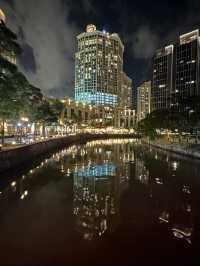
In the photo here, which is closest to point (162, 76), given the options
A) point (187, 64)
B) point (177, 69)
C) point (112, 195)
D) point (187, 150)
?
point (177, 69)

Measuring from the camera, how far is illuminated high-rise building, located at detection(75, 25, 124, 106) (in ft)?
591

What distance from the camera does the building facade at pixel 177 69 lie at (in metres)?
136

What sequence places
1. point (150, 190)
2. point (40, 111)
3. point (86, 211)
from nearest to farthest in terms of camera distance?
point (86, 211) → point (150, 190) → point (40, 111)

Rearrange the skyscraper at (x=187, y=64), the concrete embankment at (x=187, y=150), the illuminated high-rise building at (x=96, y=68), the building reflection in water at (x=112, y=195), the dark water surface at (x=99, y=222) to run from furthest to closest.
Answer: the illuminated high-rise building at (x=96, y=68)
the skyscraper at (x=187, y=64)
the concrete embankment at (x=187, y=150)
the building reflection in water at (x=112, y=195)
the dark water surface at (x=99, y=222)

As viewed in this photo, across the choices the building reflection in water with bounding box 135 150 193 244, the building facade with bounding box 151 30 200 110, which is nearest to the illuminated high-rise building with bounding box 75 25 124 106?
the building facade with bounding box 151 30 200 110

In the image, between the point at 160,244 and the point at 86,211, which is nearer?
the point at 160,244

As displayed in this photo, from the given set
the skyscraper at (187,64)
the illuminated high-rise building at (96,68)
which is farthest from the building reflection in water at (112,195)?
the illuminated high-rise building at (96,68)

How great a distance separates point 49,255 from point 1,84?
15.1 m

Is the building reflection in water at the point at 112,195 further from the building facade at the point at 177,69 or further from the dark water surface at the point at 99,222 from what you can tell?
the building facade at the point at 177,69

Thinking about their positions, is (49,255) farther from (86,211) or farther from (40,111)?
(40,111)

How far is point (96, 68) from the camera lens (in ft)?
593

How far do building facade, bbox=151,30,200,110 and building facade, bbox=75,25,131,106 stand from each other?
3613 cm

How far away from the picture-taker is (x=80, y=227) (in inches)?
354

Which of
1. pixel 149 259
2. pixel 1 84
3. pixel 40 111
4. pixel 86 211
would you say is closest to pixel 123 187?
pixel 86 211
